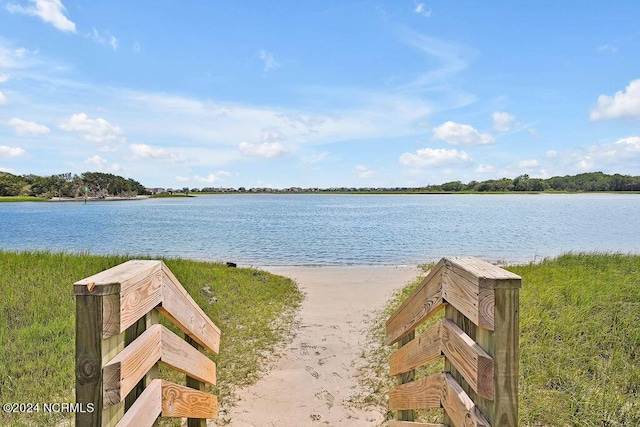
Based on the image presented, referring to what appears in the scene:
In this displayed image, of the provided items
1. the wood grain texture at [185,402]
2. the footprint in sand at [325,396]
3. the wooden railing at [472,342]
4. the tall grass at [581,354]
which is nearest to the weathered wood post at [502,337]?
the wooden railing at [472,342]

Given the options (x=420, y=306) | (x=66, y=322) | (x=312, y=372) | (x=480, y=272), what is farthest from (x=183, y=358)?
(x=66, y=322)

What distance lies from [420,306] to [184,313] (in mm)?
1713

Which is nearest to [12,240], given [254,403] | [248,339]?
[248,339]

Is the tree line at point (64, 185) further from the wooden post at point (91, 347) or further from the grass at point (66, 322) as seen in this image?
the wooden post at point (91, 347)

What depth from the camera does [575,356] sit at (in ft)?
17.6

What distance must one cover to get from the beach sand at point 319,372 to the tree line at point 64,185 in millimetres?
158493

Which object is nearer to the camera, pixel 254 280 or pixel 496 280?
pixel 496 280

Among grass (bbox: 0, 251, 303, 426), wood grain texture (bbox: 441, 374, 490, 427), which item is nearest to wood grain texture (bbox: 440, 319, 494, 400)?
wood grain texture (bbox: 441, 374, 490, 427)

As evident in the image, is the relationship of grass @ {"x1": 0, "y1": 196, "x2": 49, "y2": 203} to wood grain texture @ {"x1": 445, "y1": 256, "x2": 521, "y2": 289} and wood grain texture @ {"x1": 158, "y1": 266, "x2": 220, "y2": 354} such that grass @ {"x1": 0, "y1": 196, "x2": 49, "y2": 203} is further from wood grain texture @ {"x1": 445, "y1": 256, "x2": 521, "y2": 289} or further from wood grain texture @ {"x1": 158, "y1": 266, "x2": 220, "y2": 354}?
wood grain texture @ {"x1": 445, "y1": 256, "x2": 521, "y2": 289}

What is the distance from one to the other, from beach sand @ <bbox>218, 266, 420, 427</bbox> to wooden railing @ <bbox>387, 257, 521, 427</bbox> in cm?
235

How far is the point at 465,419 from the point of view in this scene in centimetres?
201

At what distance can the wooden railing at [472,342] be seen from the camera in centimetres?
173

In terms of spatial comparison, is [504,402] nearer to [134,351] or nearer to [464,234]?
[134,351]

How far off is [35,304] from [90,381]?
333 inches
